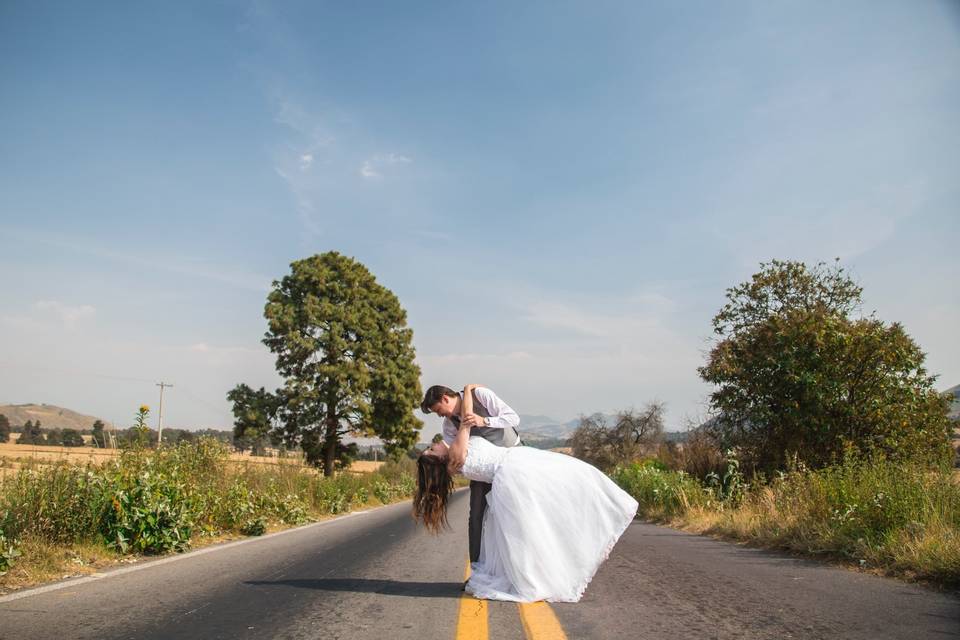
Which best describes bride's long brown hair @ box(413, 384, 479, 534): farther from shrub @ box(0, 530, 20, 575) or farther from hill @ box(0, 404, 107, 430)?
hill @ box(0, 404, 107, 430)

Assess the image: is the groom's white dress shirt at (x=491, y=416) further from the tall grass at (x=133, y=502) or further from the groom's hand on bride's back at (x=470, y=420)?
the tall grass at (x=133, y=502)

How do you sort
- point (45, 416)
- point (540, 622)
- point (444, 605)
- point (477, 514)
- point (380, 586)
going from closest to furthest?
point (540, 622) < point (444, 605) < point (477, 514) < point (380, 586) < point (45, 416)

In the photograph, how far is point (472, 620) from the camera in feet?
13.1

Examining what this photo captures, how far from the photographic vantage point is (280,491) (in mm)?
13430

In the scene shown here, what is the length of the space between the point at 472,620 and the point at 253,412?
30.8 m

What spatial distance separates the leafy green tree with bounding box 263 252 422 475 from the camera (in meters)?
32.6

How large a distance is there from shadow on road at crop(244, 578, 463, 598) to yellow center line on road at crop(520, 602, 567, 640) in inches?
28.0

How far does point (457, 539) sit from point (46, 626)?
6120mm

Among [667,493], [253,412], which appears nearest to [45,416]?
[253,412]

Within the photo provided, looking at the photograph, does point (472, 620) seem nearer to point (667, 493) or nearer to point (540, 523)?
point (540, 523)

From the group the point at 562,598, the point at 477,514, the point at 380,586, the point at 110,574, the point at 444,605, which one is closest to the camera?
the point at 444,605

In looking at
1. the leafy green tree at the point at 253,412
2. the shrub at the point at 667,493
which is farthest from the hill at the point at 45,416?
the shrub at the point at 667,493

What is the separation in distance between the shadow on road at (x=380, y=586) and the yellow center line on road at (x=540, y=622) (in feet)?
2.33

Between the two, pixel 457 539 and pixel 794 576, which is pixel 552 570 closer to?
pixel 794 576
